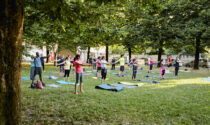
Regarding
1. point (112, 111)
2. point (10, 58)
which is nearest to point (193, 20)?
point (112, 111)

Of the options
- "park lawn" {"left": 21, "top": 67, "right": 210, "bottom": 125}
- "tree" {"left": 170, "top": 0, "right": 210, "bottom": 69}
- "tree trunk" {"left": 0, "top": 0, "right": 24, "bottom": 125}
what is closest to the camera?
"tree trunk" {"left": 0, "top": 0, "right": 24, "bottom": 125}

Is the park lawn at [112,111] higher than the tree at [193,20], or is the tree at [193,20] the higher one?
the tree at [193,20]

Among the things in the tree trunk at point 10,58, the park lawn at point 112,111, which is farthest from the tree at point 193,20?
the tree trunk at point 10,58

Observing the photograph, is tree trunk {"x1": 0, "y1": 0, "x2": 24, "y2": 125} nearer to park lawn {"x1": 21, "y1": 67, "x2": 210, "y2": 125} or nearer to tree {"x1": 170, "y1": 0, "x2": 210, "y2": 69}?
park lawn {"x1": 21, "y1": 67, "x2": 210, "y2": 125}

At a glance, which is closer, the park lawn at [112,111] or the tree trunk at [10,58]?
the tree trunk at [10,58]

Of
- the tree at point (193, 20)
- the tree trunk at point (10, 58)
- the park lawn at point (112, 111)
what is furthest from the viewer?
the tree at point (193, 20)

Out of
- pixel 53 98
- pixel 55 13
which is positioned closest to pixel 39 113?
pixel 53 98

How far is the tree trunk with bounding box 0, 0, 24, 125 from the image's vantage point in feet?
8.29

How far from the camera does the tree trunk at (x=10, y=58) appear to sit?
2525 millimetres

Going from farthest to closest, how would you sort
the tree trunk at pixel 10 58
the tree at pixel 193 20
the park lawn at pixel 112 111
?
1. the tree at pixel 193 20
2. the park lawn at pixel 112 111
3. the tree trunk at pixel 10 58

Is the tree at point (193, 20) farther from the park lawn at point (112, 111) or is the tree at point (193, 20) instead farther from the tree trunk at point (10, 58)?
the tree trunk at point (10, 58)

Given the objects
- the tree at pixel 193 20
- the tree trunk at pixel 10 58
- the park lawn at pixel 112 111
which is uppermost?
the tree at pixel 193 20

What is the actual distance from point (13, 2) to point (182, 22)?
27107 mm

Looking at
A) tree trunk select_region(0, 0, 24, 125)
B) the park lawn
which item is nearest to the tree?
the park lawn
